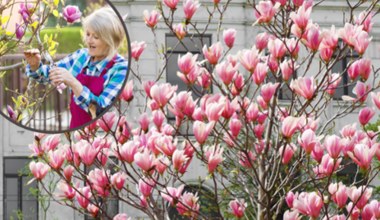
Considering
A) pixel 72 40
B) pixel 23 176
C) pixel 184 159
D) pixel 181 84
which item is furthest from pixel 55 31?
pixel 23 176

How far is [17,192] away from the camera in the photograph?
50.8ft

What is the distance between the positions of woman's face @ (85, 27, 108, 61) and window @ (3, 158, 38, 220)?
13.2 m

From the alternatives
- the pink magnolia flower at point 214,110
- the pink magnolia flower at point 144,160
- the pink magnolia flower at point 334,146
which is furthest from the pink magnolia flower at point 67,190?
the pink magnolia flower at point 334,146

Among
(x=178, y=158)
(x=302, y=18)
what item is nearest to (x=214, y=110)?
(x=178, y=158)

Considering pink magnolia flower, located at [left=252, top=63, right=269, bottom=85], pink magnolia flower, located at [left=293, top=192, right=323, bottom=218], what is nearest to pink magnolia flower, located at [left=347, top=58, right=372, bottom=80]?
pink magnolia flower, located at [left=252, top=63, right=269, bottom=85]

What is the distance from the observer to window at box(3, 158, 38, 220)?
1529 cm

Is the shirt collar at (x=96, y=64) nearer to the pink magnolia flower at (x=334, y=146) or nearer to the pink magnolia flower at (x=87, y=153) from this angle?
the pink magnolia flower at (x=334, y=146)

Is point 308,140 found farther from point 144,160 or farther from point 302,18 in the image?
point 144,160

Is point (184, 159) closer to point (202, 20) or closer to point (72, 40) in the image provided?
point (72, 40)

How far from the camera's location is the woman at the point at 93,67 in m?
2.06

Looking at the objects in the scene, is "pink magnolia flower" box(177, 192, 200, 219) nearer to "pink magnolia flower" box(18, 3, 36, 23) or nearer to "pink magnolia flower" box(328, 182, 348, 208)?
"pink magnolia flower" box(328, 182, 348, 208)

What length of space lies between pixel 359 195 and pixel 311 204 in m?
0.34

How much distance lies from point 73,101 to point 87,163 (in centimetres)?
181

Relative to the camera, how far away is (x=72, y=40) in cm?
203
